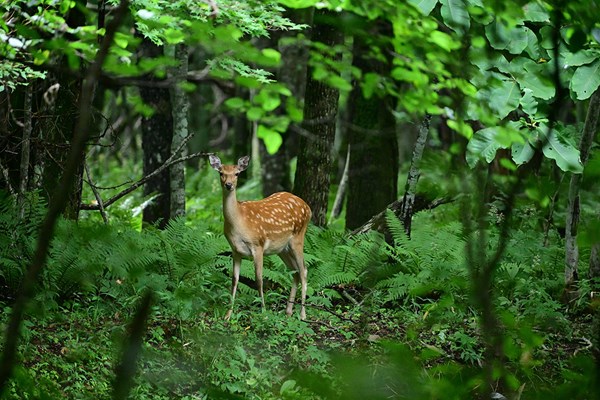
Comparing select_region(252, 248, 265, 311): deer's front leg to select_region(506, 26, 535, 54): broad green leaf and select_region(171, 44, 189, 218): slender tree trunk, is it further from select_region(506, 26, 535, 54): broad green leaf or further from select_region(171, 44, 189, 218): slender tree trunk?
select_region(506, 26, 535, 54): broad green leaf

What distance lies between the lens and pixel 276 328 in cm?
744

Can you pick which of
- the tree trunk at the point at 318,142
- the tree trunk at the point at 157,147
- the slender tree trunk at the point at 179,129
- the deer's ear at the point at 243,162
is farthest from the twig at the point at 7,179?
the tree trunk at the point at 157,147

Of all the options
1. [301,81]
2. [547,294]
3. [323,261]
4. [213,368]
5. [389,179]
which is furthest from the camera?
[301,81]

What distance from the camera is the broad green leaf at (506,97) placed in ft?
16.7

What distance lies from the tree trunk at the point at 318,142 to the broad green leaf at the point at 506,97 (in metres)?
4.06

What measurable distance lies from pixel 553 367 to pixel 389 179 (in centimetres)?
538

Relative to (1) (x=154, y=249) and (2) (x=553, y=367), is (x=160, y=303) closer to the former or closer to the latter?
(1) (x=154, y=249)

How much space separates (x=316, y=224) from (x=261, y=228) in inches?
85.9

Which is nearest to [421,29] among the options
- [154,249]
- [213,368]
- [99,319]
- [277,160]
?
[213,368]

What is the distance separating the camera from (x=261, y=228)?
807 cm

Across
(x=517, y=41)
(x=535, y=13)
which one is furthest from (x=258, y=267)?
(x=535, y=13)

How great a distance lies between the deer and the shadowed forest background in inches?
9.2

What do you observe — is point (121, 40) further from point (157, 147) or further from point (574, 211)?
point (157, 147)

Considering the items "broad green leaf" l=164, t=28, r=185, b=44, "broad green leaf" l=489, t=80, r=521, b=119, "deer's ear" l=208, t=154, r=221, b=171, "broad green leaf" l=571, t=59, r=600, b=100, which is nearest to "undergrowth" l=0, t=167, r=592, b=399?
"deer's ear" l=208, t=154, r=221, b=171
